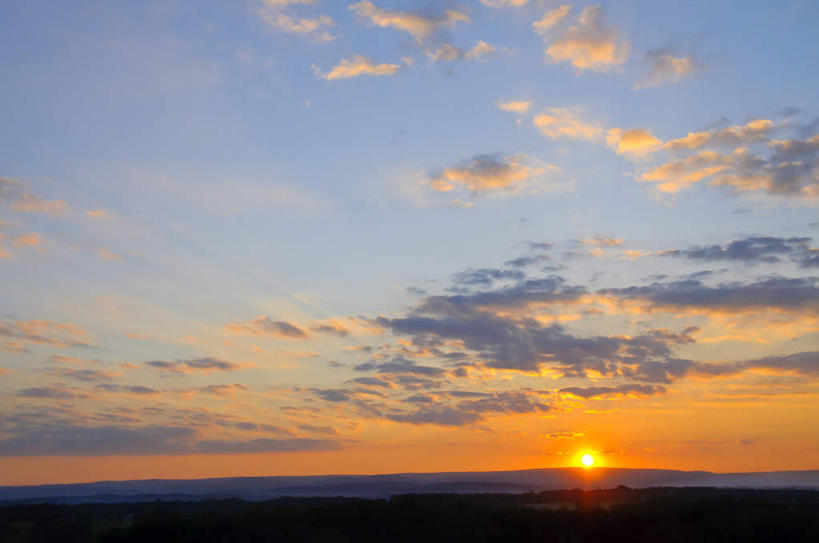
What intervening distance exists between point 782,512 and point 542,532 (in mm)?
9514

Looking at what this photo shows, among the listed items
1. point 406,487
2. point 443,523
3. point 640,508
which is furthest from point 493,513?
point 406,487

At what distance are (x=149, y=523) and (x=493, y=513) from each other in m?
16.0

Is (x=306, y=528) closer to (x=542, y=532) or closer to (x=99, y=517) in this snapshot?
(x=542, y=532)

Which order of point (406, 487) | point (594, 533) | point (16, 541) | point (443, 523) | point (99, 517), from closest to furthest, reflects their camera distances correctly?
1. point (594, 533)
2. point (443, 523)
3. point (16, 541)
4. point (99, 517)
5. point (406, 487)

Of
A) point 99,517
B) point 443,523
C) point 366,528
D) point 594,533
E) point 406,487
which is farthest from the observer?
point 406,487

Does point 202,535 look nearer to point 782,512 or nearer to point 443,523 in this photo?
point 443,523

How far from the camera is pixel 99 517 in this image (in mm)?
62531

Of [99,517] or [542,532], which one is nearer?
[542,532]

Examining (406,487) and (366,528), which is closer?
(366,528)

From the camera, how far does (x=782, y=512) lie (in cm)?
3300

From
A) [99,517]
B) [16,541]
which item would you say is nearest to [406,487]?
[99,517]

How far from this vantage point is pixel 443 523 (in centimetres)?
3538

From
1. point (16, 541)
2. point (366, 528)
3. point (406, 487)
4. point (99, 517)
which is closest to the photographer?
point (366, 528)

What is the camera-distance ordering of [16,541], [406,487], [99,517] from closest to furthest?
[16,541]
[99,517]
[406,487]
